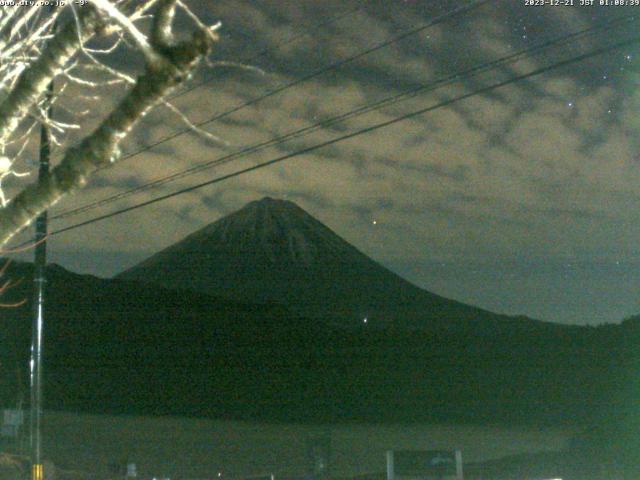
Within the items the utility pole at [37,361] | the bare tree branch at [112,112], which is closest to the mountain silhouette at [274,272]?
the utility pole at [37,361]

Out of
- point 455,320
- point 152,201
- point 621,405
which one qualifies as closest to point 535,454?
point 621,405

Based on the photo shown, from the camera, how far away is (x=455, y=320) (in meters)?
123

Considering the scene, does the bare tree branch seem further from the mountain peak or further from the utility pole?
the mountain peak

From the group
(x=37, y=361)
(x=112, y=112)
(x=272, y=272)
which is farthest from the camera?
(x=272, y=272)

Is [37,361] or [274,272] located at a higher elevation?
[274,272]

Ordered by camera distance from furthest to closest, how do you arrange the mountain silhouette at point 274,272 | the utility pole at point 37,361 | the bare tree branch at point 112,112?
the mountain silhouette at point 274,272, the utility pole at point 37,361, the bare tree branch at point 112,112

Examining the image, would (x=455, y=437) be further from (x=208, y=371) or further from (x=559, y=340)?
(x=208, y=371)

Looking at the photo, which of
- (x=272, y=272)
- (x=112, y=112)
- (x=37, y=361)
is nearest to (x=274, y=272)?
(x=272, y=272)

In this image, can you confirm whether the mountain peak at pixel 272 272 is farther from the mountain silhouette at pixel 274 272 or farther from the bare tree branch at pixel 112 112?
the bare tree branch at pixel 112 112

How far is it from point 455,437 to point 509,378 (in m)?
7.78

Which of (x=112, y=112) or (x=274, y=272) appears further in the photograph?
(x=274, y=272)

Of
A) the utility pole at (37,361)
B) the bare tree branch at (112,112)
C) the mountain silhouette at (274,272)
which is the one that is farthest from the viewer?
the mountain silhouette at (274,272)

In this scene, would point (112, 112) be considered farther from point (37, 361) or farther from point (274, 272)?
point (274, 272)

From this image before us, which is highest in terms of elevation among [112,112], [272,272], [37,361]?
[272,272]
